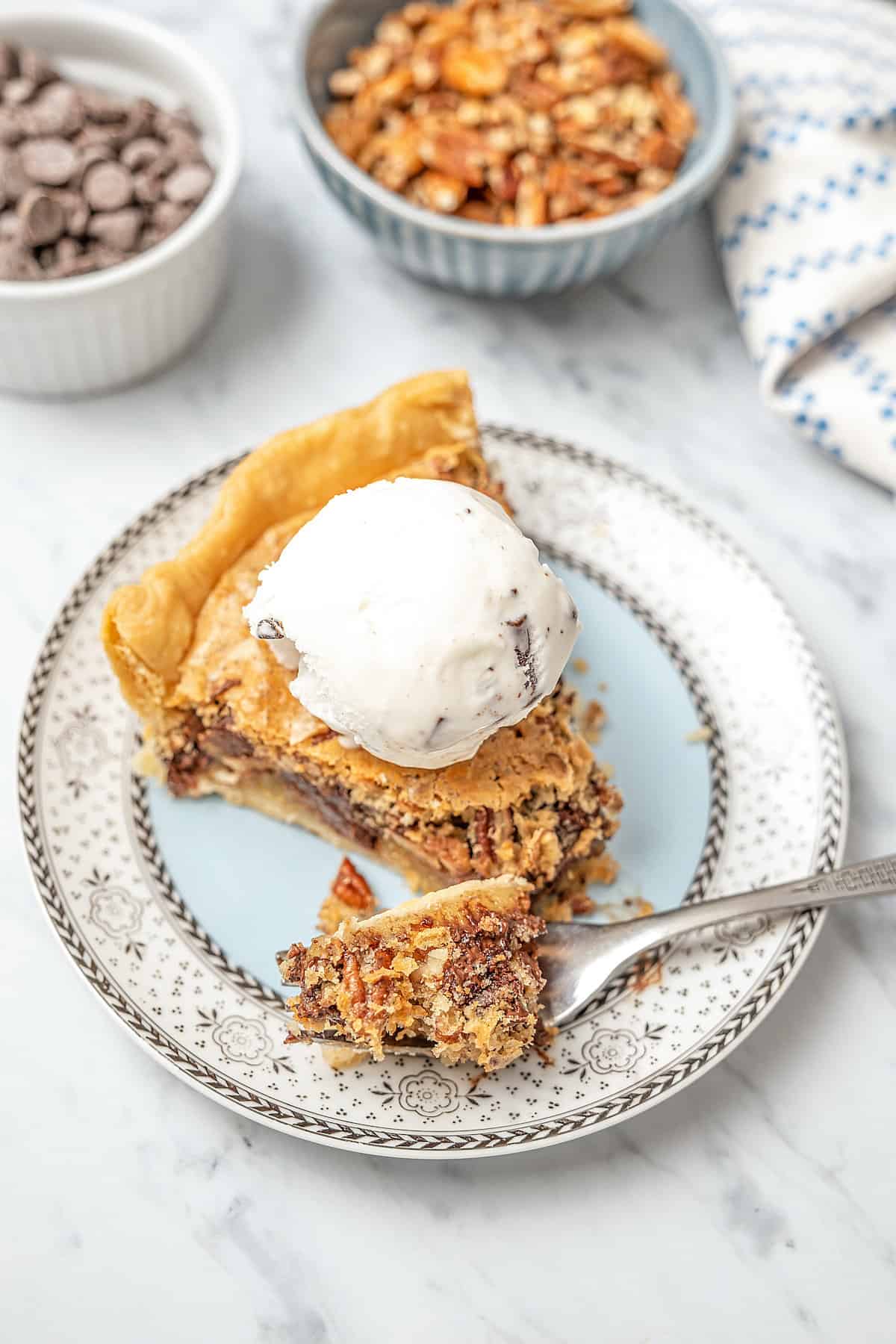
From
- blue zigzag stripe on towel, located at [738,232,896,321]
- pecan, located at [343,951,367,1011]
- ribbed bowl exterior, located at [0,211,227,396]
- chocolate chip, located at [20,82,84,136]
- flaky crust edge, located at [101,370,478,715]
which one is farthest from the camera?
blue zigzag stripe on towel, located at [738,232,896,321]

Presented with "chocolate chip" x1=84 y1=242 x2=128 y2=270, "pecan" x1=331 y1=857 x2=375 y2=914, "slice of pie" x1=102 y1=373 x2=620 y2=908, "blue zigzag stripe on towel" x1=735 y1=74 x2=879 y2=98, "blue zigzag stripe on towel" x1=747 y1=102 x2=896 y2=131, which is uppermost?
"blue zigzag stripe on towel" x1=735 y1=74 x2=879 y2=98

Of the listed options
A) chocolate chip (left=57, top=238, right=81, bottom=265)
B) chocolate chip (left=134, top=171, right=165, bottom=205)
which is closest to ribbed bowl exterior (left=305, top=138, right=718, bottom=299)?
chocolate chip (left=134, top=171, right=165, bottom=205)

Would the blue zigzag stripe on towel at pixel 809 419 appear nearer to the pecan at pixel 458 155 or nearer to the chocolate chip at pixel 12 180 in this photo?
the pecan at pixel 458 155

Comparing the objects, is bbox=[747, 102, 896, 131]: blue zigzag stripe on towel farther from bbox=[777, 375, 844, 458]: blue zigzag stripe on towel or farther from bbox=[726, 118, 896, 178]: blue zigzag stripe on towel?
bbox=[777, 375, 844, 458]: blue zigzag stripe on towel

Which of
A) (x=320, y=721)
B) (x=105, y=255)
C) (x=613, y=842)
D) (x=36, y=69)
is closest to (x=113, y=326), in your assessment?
(x=105, y=255)

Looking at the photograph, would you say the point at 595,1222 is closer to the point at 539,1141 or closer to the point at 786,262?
the point at 539,1141

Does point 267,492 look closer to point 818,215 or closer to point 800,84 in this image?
point 818,215

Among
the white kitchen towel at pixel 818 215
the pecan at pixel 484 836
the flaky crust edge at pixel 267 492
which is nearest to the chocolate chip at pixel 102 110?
Result: the flaky crust edge at pixel 267 492
